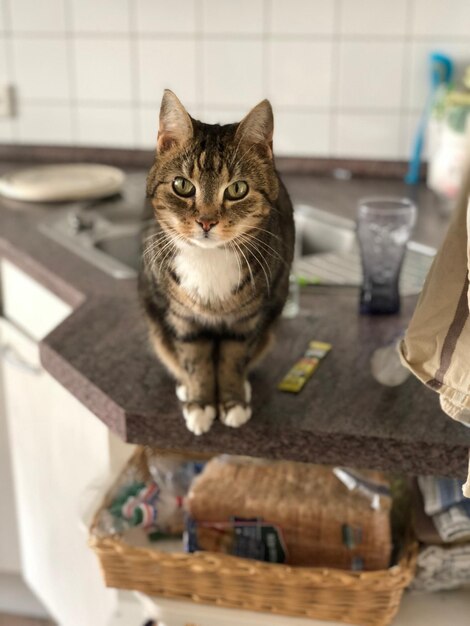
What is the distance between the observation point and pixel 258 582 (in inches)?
43.1

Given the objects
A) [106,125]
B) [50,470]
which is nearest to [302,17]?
[106,125]

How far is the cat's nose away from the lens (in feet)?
3.13

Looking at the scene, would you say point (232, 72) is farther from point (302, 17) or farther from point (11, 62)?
point (11, 62)

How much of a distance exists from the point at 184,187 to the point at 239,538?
0.48 metres

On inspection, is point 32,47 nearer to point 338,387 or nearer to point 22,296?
point 22,296

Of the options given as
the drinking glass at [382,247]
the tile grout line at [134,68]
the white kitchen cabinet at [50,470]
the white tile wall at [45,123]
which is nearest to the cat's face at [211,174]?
the drinking glass at [382,247]

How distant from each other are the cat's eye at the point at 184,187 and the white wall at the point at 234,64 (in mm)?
1320

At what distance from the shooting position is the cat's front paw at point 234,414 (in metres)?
1.04

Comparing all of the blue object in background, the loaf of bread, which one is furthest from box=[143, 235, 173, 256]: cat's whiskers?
the blue object in background

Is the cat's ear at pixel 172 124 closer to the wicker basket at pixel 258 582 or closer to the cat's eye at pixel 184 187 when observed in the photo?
the cat's eye at pixel 184 187

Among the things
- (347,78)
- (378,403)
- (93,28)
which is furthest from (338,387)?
(93,28)

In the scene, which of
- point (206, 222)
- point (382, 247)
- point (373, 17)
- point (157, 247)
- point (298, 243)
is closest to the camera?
point (206, 222)

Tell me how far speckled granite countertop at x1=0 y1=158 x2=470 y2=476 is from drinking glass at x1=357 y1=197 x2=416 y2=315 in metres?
0.03

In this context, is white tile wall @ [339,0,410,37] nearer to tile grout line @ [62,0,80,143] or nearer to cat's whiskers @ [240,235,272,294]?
tile grout line @ [62,0,80,143]
